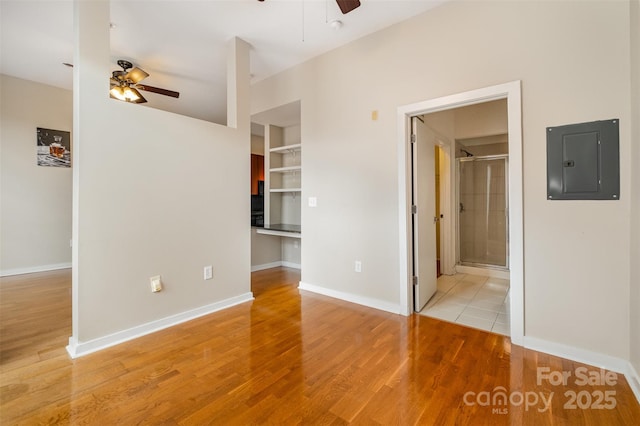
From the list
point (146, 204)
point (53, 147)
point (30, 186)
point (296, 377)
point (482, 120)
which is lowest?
point (296, 377)

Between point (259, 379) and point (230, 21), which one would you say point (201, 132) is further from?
point (259, 379)

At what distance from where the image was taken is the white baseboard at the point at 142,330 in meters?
2.07

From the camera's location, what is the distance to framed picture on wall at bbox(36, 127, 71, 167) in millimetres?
4480

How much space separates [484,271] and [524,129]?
2.84 m

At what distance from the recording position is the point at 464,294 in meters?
3.43

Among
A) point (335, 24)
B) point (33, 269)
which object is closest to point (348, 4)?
point (335, 24)

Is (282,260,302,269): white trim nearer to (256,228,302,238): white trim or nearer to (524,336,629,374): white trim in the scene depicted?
(256,228,302,238): white trim

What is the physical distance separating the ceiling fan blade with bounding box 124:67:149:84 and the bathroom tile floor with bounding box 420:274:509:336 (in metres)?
4.25

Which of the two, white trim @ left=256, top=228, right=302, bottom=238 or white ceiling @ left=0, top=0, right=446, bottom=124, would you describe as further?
white trim @ left=256, top=228, right=302, bottom=238

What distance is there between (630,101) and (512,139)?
2.13ft

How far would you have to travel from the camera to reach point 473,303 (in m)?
3.11

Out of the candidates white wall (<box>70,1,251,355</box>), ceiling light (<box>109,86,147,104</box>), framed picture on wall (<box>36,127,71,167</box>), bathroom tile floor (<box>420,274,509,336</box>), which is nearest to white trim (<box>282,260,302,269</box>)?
white wall (<box>70,1,251,355</box>)

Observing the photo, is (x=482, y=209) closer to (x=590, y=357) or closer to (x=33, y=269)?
(x=590, y=357)

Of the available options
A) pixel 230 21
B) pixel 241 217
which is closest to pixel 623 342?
pixel 241 217
